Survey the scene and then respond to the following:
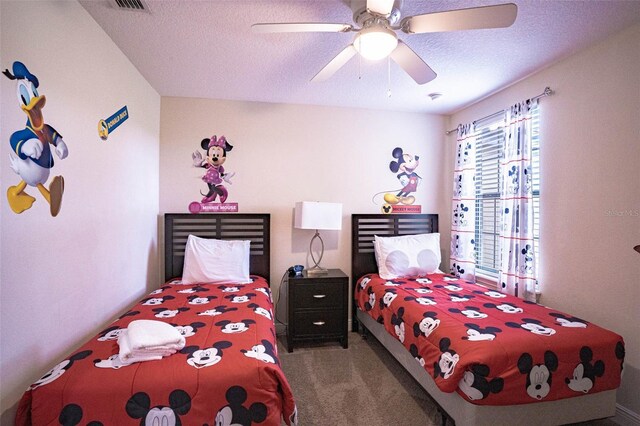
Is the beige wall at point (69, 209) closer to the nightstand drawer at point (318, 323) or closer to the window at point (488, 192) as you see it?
the nightstand drawer at point (318, 323)

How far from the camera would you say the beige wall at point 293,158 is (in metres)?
3.06

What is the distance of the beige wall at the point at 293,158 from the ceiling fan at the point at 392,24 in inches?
63.1

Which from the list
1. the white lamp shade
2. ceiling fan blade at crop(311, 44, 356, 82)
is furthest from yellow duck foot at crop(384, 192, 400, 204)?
ceiling fan blade at crop(311, 44, 356, 82)

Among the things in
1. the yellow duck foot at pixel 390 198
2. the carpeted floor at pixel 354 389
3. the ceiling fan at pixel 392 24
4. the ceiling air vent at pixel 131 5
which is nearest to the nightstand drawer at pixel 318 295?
the carpeted floor at pixel 354 389

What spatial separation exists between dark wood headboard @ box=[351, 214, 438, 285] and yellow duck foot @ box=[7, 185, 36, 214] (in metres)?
2.55

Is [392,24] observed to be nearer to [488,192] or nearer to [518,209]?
[518,209]

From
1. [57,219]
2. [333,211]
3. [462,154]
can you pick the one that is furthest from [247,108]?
[462,154]

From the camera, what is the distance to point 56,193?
1.55m

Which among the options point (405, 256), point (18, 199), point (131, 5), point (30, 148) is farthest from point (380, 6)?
point (405, 256)

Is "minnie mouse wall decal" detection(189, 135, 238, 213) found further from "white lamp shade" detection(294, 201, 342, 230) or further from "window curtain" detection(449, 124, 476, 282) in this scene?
"window curtain" detection(449, 124, 476, 282)

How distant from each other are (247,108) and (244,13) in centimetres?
147

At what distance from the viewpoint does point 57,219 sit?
1.56 metres

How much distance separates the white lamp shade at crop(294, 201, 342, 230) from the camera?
2.84m

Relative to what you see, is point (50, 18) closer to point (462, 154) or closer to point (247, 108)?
point (247, 108)
